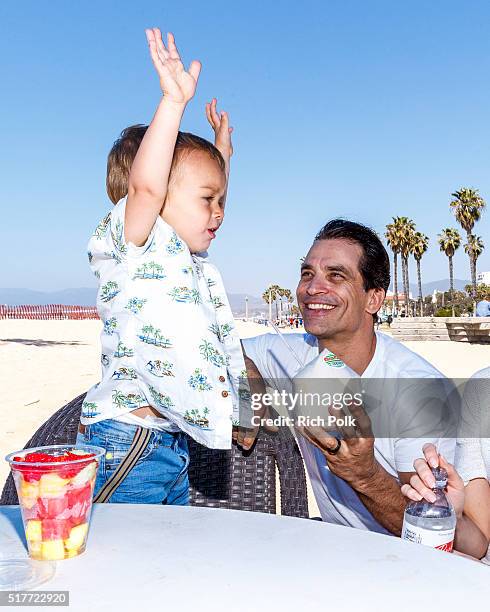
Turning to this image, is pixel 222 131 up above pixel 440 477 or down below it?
above

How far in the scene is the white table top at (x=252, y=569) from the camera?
1.11m

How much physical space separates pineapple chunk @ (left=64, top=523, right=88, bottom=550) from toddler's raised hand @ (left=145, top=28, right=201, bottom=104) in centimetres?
119

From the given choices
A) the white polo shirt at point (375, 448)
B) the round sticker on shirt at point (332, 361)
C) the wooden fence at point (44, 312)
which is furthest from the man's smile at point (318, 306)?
the wooden fence at point (44, 312)

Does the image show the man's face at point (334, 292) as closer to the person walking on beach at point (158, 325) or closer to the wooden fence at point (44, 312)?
the person walking on beach at point (158, 325)

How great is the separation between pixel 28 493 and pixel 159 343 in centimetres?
76

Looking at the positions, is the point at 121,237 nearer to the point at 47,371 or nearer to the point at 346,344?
the point at 346,344

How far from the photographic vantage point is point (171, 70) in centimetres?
196

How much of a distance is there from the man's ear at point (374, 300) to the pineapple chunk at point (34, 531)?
1734 millimetres

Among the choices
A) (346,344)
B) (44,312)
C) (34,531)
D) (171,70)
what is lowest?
(34,531)

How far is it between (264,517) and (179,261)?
0.85 meters

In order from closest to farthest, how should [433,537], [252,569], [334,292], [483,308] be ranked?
1. [252,569]
2. [433,537]
3. [334,292]
4. [483,308]

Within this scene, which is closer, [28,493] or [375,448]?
[28,493]

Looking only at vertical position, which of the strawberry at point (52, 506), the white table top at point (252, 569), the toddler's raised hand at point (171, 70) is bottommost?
the white table top at point (252, 569)

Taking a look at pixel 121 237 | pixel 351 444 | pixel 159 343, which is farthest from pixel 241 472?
pixel 121 237
